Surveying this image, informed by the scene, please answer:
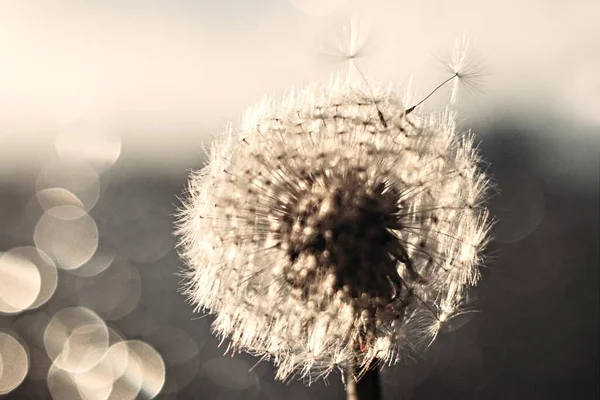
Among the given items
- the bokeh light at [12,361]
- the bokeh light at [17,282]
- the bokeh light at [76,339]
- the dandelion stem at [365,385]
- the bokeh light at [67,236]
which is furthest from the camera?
the bokeh light at [67,236]

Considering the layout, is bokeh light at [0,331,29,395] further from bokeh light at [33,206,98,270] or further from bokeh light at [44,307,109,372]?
bokeh light at [33,206,98,270]

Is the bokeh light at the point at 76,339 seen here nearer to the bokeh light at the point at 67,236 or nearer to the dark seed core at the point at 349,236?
the bokeh light at the point at 67,236

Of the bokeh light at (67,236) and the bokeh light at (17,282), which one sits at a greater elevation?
the bokeh light at (67,236)

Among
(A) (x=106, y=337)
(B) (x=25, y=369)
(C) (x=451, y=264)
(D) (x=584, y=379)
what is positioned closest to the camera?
(C) (x=451, y=264)

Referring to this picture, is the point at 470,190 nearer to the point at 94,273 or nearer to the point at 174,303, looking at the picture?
the point at 174,303

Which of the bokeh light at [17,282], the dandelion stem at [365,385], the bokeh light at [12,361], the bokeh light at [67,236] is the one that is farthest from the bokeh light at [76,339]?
the dandelion stem at [365,385]

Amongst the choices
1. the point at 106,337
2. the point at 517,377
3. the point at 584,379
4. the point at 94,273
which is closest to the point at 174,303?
the point at 106,337

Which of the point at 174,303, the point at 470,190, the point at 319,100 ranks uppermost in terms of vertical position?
the point at 319,100
